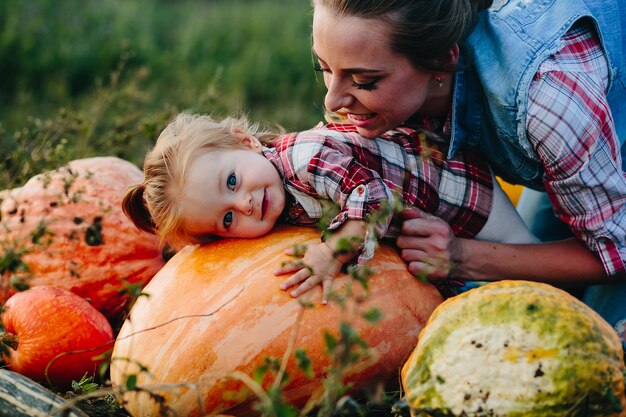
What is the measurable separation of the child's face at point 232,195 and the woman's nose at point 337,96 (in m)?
0.34

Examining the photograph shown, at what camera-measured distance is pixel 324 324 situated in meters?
2.48

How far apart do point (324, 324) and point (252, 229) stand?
1.59 ft

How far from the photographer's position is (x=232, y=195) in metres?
2.70

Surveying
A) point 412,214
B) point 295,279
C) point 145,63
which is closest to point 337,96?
point 412,214

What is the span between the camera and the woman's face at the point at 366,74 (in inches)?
100

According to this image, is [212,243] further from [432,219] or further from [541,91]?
[541,91]

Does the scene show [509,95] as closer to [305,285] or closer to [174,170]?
[305,285]

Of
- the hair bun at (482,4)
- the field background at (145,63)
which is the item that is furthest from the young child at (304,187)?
the field background at (145,63)

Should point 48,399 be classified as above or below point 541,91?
below

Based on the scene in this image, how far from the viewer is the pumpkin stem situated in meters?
2.50

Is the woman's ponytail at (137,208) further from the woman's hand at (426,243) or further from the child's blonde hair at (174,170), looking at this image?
the woman's hand at (426,243)

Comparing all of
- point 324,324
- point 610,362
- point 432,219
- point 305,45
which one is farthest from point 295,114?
point 610,362

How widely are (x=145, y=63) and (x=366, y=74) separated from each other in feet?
15.7

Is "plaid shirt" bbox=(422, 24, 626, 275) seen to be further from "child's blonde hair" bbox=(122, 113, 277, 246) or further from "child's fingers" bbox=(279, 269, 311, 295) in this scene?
"child's blonde hair" bbox=(122, 113, 277, 246)
